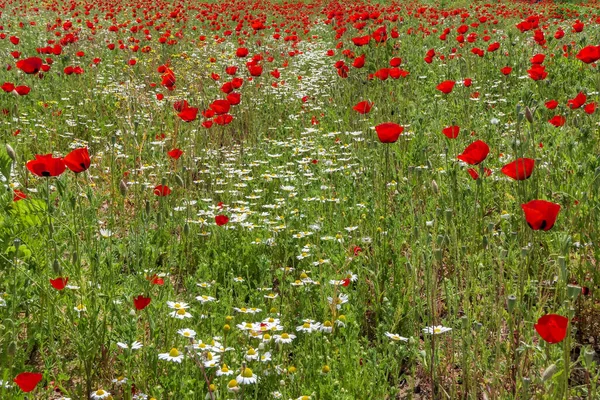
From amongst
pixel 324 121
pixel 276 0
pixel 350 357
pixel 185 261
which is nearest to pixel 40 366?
pixel 185 261

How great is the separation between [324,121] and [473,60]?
2.70 meters

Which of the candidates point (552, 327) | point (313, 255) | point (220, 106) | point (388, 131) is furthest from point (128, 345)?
point (220, 106)

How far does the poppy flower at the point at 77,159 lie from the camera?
2348 mm

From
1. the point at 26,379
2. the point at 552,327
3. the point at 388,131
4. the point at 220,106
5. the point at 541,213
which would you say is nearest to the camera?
the point at 552,327

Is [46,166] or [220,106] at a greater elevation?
[220,106]

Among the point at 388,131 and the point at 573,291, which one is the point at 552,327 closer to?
the point at 573,291

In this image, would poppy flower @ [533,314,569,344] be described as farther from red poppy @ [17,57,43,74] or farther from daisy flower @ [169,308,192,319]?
red poppy @ [17,57,43,74]

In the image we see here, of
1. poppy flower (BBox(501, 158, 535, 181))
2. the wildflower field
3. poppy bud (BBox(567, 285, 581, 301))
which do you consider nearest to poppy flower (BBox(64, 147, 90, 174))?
the wildflower field

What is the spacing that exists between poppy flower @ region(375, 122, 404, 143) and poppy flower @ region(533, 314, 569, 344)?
142cm

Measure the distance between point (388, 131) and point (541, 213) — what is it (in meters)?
1.12

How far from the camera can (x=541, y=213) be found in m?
1.87

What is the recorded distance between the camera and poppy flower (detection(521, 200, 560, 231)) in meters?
1.87

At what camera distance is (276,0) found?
2286 centimetres

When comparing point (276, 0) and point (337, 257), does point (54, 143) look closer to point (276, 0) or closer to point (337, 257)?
point (337, 257)
